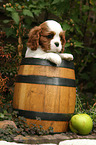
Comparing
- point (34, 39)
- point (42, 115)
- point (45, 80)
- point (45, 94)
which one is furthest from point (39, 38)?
point (42, 115)

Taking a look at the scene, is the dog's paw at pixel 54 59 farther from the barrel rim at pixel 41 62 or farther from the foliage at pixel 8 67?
the foliage at pixel 8 67

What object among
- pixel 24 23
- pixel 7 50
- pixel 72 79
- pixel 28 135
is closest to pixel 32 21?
pixel 24 23

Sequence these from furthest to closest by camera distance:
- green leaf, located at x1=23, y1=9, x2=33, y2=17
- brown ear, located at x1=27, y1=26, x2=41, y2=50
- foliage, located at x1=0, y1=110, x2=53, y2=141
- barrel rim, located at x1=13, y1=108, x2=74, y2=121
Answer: green leaf, located at x1=23, y1=9, x2=33, y2=17 → brown ear, located at x1=27, y1=26, x2=41, y2=50 → barrel rim, located at x1=13, y1=108, x2=74, y2=121 → foliage, located at x1=0, y1=110, x2=53, y2=141

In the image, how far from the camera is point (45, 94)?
224 centimetres

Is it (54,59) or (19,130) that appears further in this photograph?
(54,59)

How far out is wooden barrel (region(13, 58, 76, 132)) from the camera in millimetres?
2240

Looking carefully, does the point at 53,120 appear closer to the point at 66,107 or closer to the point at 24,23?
the point at 66,107

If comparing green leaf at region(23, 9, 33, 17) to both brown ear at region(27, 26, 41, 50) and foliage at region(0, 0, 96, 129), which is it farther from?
brown ear at region(27, 26, 41, 50)

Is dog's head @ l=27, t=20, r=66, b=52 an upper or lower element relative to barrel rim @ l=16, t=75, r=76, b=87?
upper

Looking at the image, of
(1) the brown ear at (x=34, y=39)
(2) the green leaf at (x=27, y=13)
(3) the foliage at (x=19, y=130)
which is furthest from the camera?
(2) the green leaf at (x=27, y=13)

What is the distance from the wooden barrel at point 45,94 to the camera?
2.24 meters

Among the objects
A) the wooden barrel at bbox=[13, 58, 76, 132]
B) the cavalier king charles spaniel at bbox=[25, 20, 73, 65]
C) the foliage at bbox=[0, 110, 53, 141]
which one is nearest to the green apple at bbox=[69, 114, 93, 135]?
the wooden barrel at bbox=[13, 58, 76, 132]

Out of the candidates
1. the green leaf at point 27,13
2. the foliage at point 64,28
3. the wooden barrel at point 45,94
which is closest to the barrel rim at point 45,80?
the wooden barrel at point 45,94

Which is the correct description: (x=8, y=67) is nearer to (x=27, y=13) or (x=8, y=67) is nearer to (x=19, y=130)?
(x=27, y=13)
